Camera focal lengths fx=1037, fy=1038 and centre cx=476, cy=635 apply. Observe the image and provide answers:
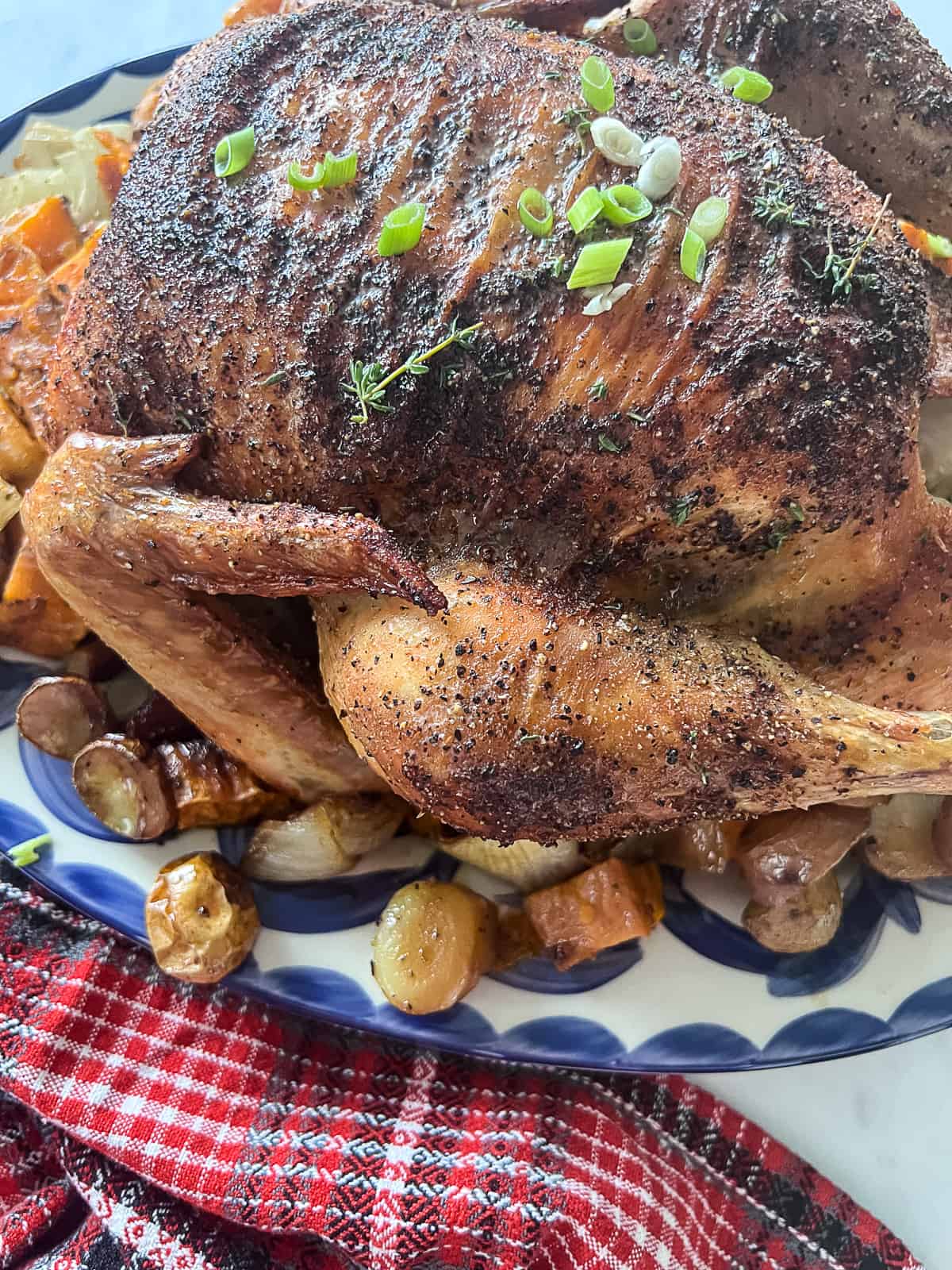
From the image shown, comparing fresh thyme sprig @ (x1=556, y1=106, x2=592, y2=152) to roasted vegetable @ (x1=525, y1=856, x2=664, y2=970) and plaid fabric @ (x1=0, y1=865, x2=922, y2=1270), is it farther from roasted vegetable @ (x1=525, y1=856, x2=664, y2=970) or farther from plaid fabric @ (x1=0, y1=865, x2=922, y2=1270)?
plaid fabric @ (x1=0, y1=865, x2=922, y2=1270)

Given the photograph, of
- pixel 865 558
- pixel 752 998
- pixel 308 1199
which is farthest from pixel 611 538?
pixel 308 1199

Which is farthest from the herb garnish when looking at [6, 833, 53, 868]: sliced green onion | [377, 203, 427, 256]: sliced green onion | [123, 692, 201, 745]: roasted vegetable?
[6, 833, 53, 868]: sliced green onion

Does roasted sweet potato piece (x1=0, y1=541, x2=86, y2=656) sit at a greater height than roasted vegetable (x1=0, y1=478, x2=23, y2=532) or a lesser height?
lesser

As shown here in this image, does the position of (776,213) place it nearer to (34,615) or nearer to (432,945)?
(432,945)

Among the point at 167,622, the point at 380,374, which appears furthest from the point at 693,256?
the point at 167,622

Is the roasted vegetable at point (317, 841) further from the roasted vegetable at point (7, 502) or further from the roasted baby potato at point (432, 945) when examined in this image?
the roasted vegetable at point (7, 502)

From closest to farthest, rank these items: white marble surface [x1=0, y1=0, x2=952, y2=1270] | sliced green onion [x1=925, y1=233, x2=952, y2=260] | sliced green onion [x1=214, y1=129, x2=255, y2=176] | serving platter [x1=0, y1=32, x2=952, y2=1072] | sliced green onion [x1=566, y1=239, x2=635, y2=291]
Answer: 1. sliced green onion [x1=566, y1=239, x2=635, y2=291]
2. sliced green onion [x1=214, y1=129, x2=255, y2=176]
3. sliced green onion [x1=925, y1=233, x2=952, y2=260]
4. serving platter [x1=0, y1=32, x2=952, y2=1072]
5. white marble surface [x1=0, y1=0, x2=952, y2=1270]
